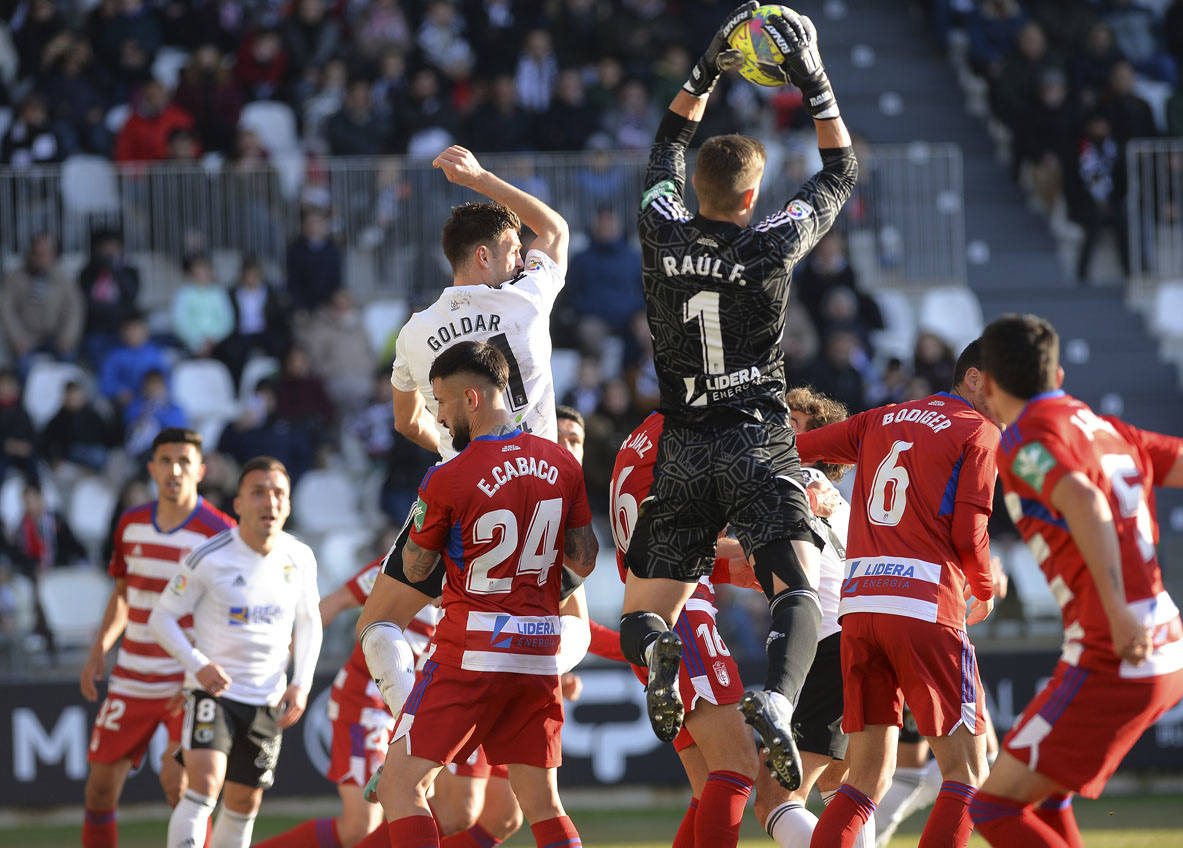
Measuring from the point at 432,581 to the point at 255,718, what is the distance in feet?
6.92

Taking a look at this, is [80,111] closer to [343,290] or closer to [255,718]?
[343,290]

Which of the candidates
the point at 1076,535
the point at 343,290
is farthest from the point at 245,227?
the point at 1076,535

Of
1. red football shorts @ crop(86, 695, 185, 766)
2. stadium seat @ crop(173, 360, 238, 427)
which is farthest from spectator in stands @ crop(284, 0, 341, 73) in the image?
red football shorts @ crop(86, 695, 185, 766)

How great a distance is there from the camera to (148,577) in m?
8.65

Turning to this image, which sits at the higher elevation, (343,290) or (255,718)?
(343,290)

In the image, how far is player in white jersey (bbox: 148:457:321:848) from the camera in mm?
7648

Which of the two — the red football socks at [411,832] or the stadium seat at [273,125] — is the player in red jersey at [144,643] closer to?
the red football socks at [411,832]

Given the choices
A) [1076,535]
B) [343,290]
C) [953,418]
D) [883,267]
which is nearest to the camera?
[1076,535]

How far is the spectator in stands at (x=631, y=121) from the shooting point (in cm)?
1623

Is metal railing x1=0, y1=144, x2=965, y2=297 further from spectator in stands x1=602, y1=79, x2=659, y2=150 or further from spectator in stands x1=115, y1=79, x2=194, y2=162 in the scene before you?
spectator in stands x1=602, y1=79, x2=659, y2=150

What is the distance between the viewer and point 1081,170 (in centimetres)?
1634

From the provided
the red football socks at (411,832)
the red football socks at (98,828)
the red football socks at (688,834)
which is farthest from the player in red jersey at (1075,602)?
the red football socks at (98,828)

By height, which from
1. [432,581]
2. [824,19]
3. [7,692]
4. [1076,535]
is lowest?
[7,692]

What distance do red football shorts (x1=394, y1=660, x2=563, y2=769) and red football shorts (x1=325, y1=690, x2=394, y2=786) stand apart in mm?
2411
